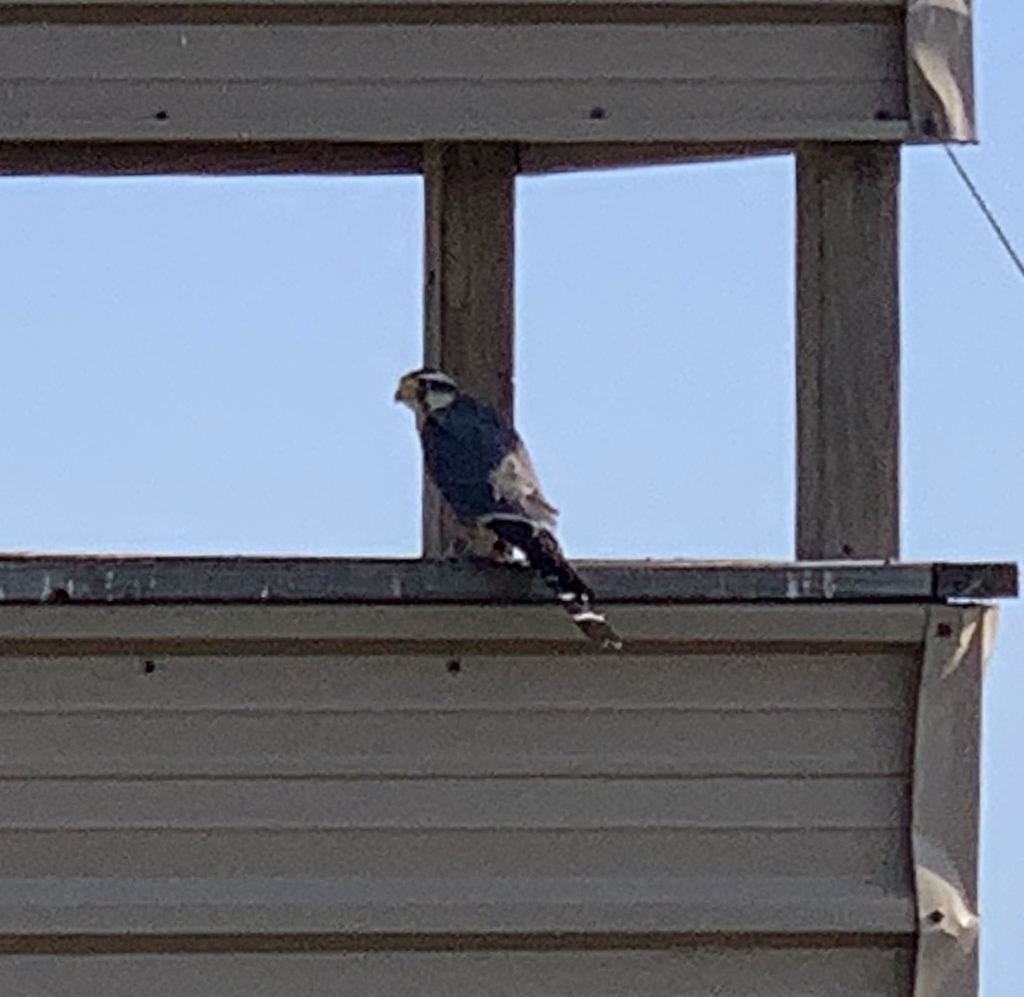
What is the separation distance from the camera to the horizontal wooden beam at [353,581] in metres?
3.96

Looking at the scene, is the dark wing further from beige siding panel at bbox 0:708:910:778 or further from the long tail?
beige siding panel at bbox 0:708:910:778

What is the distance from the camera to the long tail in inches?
154

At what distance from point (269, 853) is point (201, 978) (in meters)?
0.18

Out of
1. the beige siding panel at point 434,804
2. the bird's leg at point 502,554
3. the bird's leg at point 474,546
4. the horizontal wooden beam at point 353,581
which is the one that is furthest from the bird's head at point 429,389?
the beige siding panel at point 434,804

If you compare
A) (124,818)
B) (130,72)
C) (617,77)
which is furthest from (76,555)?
(617,77)

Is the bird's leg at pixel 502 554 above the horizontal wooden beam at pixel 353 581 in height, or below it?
above

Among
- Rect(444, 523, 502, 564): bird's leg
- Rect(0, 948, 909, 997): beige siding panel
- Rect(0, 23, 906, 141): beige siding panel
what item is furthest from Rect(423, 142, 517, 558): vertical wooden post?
Rect(0, 948, 909, 997): beige siding panel

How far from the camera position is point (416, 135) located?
4199 millimetres

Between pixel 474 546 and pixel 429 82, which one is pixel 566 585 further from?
pixel 429 82

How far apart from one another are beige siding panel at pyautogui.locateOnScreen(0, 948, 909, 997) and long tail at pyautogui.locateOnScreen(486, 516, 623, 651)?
420 mm

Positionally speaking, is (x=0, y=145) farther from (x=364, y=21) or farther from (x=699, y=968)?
(x=699, y=968)

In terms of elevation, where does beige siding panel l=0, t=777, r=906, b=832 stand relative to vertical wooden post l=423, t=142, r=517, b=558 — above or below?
below

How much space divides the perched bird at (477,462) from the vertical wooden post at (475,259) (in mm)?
42

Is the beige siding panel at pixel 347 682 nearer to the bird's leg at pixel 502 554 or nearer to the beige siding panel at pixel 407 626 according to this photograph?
the beige siding panel at pixel 407 626
